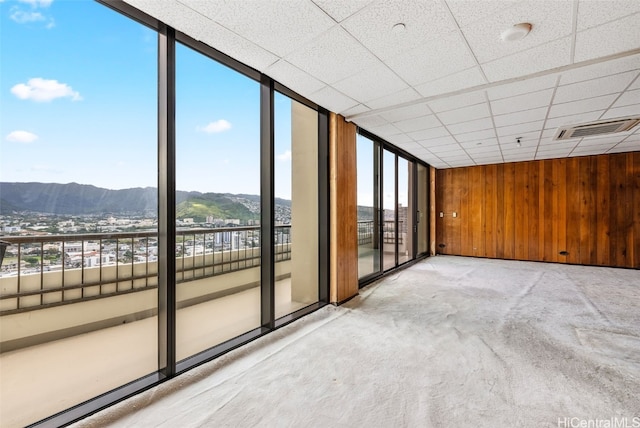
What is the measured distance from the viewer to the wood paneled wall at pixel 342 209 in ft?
12.2

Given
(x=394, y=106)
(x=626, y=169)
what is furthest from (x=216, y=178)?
(x=626, y=169)

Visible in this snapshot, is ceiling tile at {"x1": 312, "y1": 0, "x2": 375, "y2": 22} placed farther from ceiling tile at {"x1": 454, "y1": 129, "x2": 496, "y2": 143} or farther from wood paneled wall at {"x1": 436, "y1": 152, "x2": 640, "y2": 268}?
wood paneled wall at {"x1": 436, "y1": 152, "x2": 640, "y2": 268}

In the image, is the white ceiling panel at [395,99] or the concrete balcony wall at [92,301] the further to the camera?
the white ceiling panel at [395,99]

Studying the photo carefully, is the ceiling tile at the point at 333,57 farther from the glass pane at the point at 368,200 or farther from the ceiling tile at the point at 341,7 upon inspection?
the glass pane at the point at 368,200

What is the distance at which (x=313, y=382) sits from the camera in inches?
80.5

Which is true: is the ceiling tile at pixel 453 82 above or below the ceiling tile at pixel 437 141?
below

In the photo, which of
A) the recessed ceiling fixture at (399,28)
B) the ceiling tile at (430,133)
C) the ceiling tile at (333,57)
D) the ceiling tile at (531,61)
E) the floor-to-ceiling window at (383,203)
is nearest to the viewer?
the recessed ceiling fixture at (399,28)

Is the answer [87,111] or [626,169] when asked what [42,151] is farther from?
[626,169]

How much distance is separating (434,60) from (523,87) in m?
1.23

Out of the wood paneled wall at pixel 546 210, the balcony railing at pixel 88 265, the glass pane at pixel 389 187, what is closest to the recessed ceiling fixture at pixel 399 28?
the balcony railing at pixel 88 265

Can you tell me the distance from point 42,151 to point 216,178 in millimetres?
1614

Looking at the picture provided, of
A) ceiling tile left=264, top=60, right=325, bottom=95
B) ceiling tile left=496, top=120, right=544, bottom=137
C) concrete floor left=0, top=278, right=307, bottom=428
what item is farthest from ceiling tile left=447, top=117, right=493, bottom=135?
concrete floor left=0, top=278, right=307, bottom=428

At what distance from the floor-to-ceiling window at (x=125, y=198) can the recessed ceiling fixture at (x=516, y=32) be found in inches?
77.9

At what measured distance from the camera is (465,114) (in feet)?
12.2
